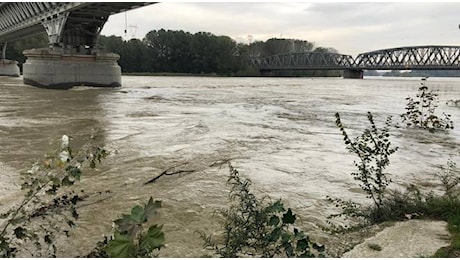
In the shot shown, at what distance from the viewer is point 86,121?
15461 millimetres

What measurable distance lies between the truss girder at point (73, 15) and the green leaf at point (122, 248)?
117ft

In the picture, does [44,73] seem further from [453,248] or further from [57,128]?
[453,248]

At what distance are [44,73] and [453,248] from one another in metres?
41.5

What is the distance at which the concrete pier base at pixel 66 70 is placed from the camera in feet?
130

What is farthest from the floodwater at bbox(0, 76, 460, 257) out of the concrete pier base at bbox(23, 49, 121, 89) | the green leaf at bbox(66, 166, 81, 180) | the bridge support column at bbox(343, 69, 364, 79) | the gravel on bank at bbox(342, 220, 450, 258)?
the bridge support column at bbox(343, 69, 364, 79)

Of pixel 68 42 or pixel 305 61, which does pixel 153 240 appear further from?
pixel 305 61

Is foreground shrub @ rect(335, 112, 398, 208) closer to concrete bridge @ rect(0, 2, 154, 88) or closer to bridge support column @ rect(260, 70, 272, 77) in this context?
concrete bridge @ rect(0, 2, 154, 88)

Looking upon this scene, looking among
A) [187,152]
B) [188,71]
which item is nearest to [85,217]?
[187,152]

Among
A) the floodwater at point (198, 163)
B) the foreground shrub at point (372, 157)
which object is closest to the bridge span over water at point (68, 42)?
the floodwater at point (198, 163)

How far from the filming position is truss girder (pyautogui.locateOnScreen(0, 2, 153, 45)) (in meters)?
36.9

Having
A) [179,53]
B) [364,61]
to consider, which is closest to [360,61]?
[364,61]

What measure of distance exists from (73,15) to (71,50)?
3831 mm

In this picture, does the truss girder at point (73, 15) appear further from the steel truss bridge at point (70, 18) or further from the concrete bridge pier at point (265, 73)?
the concrete bridge pier at point (265, 73)

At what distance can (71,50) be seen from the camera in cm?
4306
